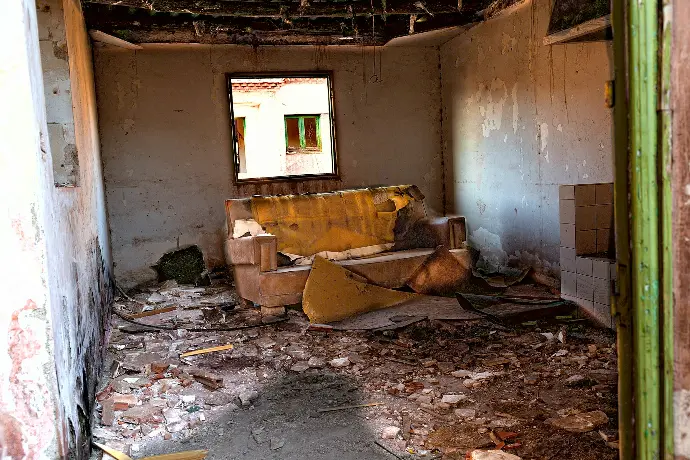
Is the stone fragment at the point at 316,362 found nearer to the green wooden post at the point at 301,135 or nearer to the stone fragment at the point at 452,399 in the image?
the stone fragment at the point at 452,399

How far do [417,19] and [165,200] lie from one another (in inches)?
138

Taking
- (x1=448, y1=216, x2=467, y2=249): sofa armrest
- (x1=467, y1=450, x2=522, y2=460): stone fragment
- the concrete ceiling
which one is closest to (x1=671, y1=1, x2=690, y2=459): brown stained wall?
(x1=467, y1=450, x2=522, y2=460): stone fragment

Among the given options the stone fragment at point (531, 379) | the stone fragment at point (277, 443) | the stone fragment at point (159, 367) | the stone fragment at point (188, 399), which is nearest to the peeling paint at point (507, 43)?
the stone fragment at point (531, 379)

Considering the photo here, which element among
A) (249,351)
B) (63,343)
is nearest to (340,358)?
(249,351)

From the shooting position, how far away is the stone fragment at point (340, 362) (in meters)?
3.87

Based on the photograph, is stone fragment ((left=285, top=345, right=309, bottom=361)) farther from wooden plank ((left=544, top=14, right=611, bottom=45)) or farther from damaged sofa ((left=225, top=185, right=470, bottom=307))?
wooden plank ((left=544, top=14, right=611, bottom=45))

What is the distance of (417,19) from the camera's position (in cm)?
665

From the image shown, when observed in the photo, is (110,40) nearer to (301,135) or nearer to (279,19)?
(279,19)

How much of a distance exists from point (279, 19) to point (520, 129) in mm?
2876

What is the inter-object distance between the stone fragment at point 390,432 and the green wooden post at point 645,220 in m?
1.58

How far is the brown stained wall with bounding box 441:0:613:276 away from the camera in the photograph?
16.7 ft

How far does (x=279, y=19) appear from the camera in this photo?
6617 millimetres

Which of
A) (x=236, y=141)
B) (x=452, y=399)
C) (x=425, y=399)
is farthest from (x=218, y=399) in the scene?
(x=236, y=141)

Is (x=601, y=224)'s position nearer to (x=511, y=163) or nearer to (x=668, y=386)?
(x=511, y=163)
